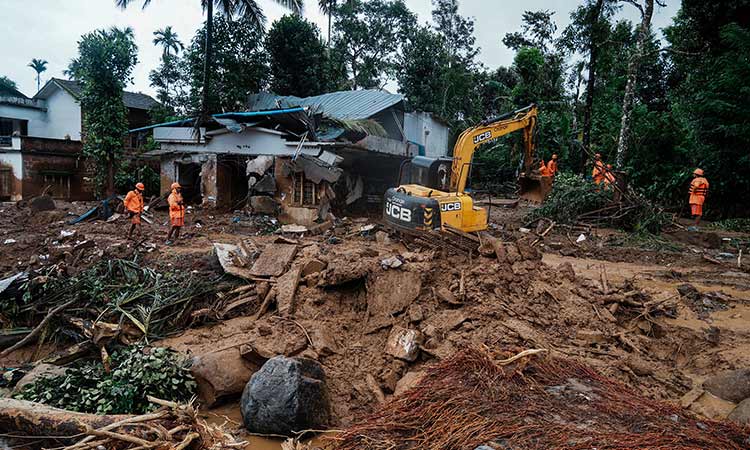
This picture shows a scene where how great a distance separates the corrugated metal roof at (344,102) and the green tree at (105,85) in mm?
5055

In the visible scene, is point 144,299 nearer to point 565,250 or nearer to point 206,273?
point 206,273

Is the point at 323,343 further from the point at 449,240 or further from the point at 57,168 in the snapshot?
the point at 57,168

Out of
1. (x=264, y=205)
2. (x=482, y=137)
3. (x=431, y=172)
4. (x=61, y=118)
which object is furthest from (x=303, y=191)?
(x=61, y=118)

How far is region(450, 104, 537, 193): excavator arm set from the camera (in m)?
9.17

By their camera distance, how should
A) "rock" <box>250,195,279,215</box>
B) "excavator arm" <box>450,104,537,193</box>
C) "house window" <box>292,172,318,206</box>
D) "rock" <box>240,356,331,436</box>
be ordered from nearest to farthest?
"rock" <box>240,356,331,436</box>
"excavator arm" <box>450,104,537,193</box>
"house window" <box>292,172,318,206</box>
"rock" <box>250,195,279,215</box>

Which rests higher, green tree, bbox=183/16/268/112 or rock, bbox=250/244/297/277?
green tree, bbox=183/16/268/112

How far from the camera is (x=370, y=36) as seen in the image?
2802 cm

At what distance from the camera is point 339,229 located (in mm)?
12773

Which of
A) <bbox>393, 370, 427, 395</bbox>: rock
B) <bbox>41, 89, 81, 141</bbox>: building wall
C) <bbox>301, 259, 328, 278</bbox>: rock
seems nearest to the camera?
<bbox>393, 370, 427, 395</bbox>: rock

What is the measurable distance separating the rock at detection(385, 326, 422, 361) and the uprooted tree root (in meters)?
0.72

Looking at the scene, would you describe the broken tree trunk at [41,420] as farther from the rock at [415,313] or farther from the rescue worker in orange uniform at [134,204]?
the rescue worker in orange uniform at [134,204]

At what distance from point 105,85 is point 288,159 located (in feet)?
28.7

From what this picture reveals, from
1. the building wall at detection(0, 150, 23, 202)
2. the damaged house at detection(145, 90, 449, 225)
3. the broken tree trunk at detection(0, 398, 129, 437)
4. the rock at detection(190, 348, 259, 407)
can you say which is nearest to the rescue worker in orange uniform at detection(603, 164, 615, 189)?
the damaged house at detection(145, 90, 449, 225)

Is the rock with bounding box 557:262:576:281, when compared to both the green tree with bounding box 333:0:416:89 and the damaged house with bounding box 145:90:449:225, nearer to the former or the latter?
the damaged house with bounding box 145:90:449:225
